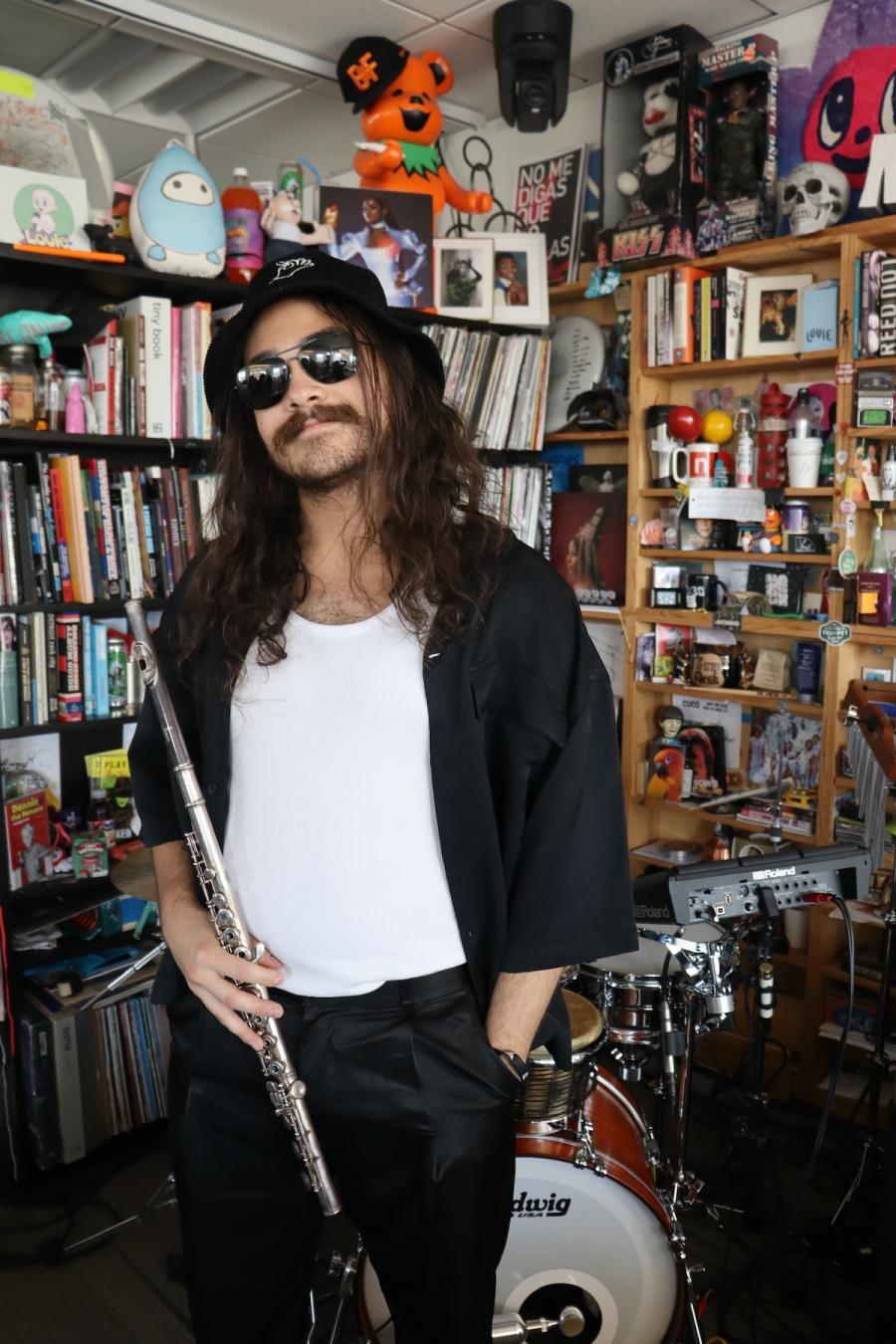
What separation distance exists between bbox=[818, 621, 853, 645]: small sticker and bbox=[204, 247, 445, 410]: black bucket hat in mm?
1542

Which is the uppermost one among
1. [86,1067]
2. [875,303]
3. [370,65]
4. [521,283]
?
[370,65]

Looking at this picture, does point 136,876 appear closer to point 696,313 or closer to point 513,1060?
point 513,1060

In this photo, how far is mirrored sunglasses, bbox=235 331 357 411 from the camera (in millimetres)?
1397

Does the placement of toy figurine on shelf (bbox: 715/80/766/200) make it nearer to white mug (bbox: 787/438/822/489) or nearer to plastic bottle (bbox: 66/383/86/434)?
white mug (bbox: 787/438/822/489)

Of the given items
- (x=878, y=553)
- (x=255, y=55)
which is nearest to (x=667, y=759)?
(x=878, y=553)

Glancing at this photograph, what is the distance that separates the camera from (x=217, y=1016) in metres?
1.33

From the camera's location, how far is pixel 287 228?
2748 millimetres

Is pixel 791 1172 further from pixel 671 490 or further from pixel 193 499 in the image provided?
pixel 193 499

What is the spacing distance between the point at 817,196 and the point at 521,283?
33.6 inches

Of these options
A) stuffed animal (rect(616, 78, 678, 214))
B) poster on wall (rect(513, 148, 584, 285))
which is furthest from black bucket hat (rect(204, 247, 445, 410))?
poster on wall (rect(513, 148, 584, 285))

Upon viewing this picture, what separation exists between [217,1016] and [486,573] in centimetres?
67

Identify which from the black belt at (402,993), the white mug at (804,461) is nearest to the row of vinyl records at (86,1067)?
the black belt at (402,993)

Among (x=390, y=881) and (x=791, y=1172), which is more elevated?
(x=390, y=881)

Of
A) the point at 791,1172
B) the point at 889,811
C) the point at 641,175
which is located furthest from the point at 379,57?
the point at 791,1172
